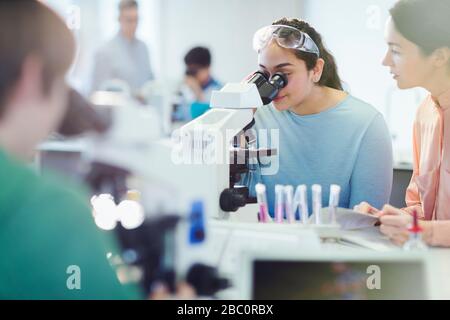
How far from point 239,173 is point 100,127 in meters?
0.34

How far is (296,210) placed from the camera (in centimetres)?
156

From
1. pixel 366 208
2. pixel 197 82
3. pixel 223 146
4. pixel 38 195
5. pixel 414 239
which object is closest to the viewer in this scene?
pixel 38 195

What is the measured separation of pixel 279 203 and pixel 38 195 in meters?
0.59

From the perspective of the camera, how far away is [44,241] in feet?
4.12

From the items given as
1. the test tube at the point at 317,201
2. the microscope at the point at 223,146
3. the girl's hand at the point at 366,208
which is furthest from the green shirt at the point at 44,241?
the girl's hand at the point at 366,208

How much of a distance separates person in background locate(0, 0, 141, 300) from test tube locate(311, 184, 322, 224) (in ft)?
1.50

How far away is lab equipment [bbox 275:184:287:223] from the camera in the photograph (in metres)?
1.55

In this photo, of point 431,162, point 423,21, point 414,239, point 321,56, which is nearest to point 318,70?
point 321,56

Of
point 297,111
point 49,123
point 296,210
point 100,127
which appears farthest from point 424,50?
point 49,123

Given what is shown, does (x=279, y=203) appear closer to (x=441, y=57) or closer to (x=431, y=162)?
(x=431, y=162)

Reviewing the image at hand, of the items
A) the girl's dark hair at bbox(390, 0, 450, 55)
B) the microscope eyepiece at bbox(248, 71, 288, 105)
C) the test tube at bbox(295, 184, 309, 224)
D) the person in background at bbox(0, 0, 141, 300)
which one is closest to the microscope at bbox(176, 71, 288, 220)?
the microscope eyepiece at bbox(248, 71, 288, 105)

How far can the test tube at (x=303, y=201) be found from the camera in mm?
1552

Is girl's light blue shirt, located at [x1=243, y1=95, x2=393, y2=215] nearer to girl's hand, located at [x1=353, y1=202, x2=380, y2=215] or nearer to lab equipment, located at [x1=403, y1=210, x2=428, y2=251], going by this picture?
girl's hand, located at [x1=353, y1=202, x2=380, y2=215]
